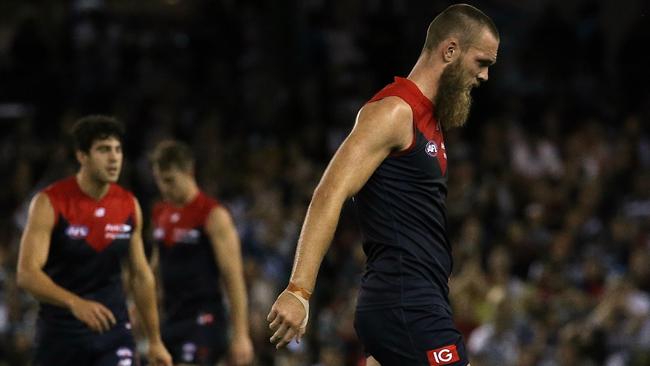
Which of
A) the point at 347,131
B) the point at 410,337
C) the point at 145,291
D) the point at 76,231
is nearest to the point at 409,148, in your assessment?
the point at 410,337

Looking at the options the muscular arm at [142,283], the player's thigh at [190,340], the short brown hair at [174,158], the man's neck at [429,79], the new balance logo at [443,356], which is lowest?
the player's thigh at [190,340]

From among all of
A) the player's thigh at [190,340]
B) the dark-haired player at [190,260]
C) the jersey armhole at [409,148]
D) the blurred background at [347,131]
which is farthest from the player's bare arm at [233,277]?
the jersey armhole at [409,148]

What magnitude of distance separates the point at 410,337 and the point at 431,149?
0.74m

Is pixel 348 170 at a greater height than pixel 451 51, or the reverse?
pixel 451 51

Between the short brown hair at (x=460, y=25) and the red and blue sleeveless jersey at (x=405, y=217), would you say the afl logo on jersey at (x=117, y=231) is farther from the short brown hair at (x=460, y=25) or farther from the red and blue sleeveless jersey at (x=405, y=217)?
the short brown hair at (x=460, y=25)

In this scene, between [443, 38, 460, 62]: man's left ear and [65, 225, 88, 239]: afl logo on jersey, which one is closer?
[443, 38, 460, 62]: man's left ear

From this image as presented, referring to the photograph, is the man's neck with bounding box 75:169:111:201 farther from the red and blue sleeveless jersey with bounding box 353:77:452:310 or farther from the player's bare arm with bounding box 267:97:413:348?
the player's bare arm with bounding box 267:97:413:348

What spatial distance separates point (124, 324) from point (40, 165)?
8382 mm

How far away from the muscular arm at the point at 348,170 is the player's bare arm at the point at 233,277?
3.78m

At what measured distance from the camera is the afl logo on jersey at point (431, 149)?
496cm

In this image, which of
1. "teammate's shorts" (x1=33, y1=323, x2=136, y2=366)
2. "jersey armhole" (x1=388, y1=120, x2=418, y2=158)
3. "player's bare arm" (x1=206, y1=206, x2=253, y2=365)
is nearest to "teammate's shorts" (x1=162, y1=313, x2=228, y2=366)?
"player's bare arm" (x1=206, y1=206, x2=253, y2=365)

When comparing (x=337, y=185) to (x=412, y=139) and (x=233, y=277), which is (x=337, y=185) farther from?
(x=233, y=277)

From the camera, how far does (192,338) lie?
28.6ft

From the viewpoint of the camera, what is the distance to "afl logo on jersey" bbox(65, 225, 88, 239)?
7.09 m
